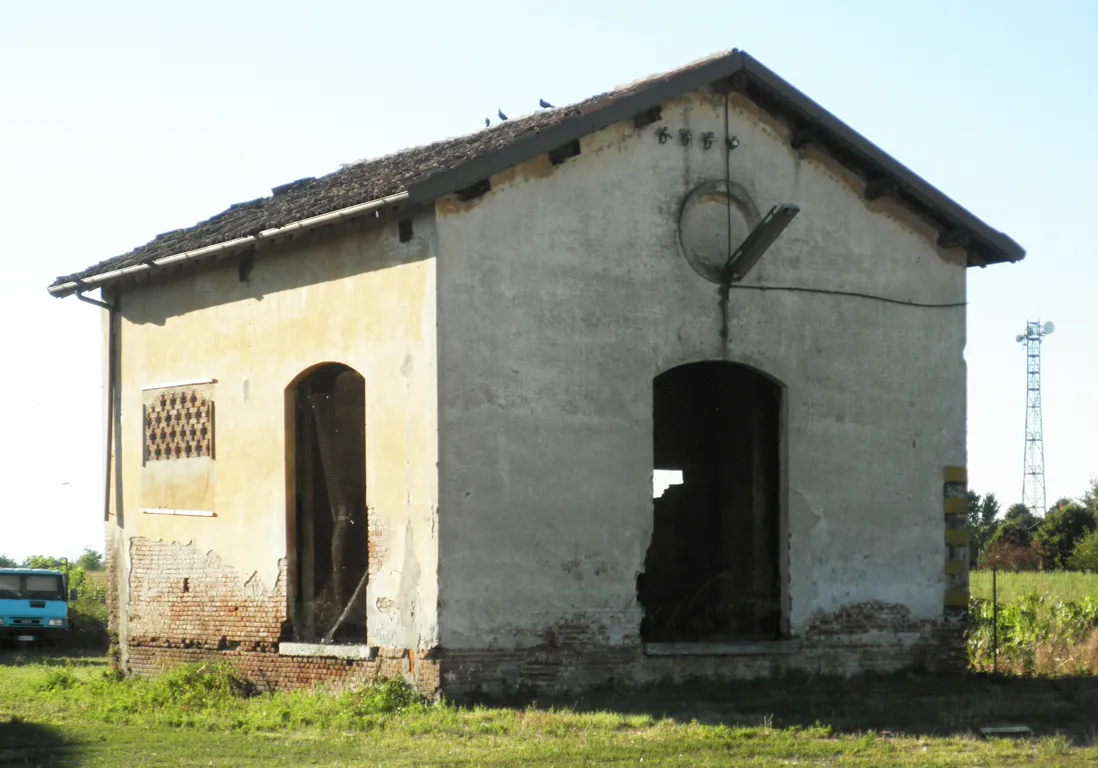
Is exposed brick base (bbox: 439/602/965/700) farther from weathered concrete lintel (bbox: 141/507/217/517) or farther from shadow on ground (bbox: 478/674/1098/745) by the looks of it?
weathered concrete lintel (bbox: 141/507/217/517)

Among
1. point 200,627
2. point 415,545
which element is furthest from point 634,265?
point 200,627

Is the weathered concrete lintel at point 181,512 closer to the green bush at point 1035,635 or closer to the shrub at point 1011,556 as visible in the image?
the green bush at point 1035,635

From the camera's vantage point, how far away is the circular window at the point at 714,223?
17.3m

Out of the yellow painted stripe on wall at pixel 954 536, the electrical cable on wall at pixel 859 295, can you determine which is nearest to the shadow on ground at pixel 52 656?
the electrical cable on wall at pixel 859 295

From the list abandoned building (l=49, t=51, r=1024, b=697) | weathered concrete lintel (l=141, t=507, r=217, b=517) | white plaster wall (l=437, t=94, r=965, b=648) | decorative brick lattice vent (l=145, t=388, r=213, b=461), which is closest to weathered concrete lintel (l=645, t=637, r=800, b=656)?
abandoned building (l=49, t=51, r=1024, b=697)

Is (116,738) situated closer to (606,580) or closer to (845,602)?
(606,580)

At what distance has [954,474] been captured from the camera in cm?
1886

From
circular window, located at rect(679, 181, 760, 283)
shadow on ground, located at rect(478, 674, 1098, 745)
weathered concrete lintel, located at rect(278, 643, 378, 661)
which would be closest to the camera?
shadow on ground, located at rect(478, 674, 1098, 745)

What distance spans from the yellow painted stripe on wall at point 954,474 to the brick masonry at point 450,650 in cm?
164

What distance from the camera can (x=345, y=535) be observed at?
A: 58.4 ft

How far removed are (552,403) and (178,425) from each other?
5.78 meters

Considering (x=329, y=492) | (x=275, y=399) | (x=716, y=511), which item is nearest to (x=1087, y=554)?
(x=716, y=511)

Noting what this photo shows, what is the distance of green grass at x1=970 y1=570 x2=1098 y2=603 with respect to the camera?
30330 millimetres

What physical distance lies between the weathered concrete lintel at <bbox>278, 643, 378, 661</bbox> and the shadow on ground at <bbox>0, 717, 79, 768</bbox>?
2867 mm
